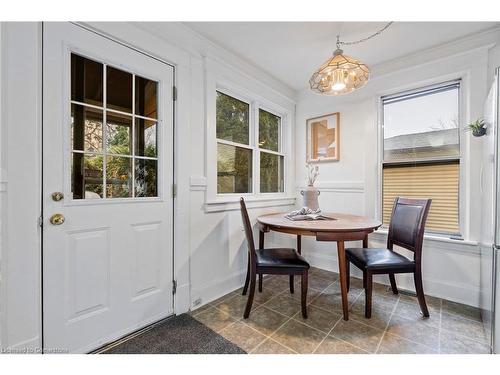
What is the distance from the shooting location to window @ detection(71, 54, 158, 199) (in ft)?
4.80

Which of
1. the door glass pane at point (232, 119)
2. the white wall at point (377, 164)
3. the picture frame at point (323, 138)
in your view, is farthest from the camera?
the picture frame at point (323, 138)

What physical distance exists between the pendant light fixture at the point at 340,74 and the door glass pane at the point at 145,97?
1.33m

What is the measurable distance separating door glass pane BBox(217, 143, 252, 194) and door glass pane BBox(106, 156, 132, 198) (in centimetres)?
91

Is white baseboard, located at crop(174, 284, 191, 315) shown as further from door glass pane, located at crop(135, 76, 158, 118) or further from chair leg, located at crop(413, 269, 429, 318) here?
chair leg, located at crop(413, 269, 429, 318)

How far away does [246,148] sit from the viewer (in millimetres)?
2734

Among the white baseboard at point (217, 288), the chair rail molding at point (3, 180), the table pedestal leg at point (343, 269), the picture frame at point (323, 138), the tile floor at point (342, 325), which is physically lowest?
the tile floor at point (342, 325)

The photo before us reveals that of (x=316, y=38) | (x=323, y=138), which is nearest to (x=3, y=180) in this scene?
(x=316, y=38)

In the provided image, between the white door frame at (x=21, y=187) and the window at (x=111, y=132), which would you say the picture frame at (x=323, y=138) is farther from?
the white door frame at (x=21, y=187)

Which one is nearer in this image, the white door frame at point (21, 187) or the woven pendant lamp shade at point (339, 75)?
the white door frame at point (21, 187)

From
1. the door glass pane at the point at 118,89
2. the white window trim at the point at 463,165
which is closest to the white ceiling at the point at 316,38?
the white window trim at the point at 463,165

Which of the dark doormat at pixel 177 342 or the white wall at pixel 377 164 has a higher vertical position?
the white wall at pixel 377 164

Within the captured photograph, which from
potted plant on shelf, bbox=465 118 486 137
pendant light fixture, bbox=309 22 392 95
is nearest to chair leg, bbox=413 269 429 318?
potted plant on shelf, bbox=465 118 486 137

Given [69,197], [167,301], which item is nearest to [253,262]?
[167,301]

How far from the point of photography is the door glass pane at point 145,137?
1.75m
